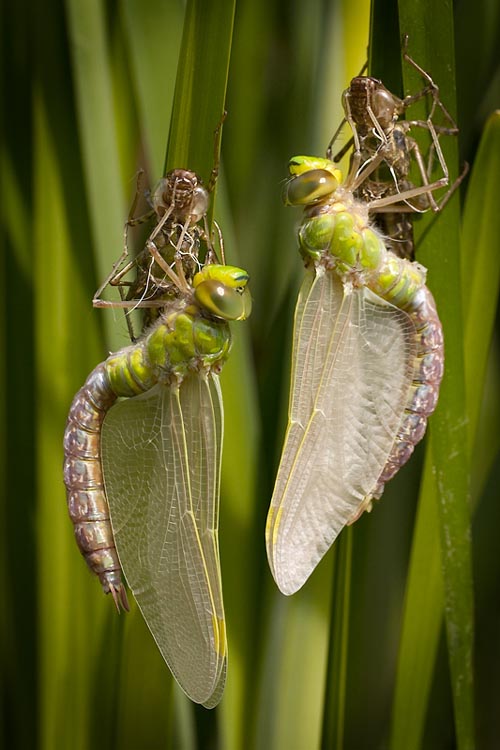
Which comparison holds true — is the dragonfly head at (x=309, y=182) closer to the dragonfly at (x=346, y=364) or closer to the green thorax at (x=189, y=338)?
the dragonfly at (x=346, y=364)

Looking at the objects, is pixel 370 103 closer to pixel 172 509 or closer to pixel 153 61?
pixel 153 61

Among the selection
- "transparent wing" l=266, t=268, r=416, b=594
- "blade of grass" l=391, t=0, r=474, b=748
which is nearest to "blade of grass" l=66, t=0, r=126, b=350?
"transparent wing" l=266, t=268, r=416, b=594

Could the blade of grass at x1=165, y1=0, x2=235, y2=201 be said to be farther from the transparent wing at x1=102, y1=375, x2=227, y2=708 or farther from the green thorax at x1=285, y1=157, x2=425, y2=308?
the transparent wing at x1=102, y1=375, x2=227, y2=708

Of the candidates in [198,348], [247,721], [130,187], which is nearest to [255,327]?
[130,187]

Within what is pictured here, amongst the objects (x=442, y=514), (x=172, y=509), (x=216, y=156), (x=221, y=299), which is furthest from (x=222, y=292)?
(x=442, y=514)

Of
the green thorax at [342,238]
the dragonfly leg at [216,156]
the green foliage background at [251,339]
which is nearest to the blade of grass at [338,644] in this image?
the green foliage background at [251,339]

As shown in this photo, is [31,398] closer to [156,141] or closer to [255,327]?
[255,327]
